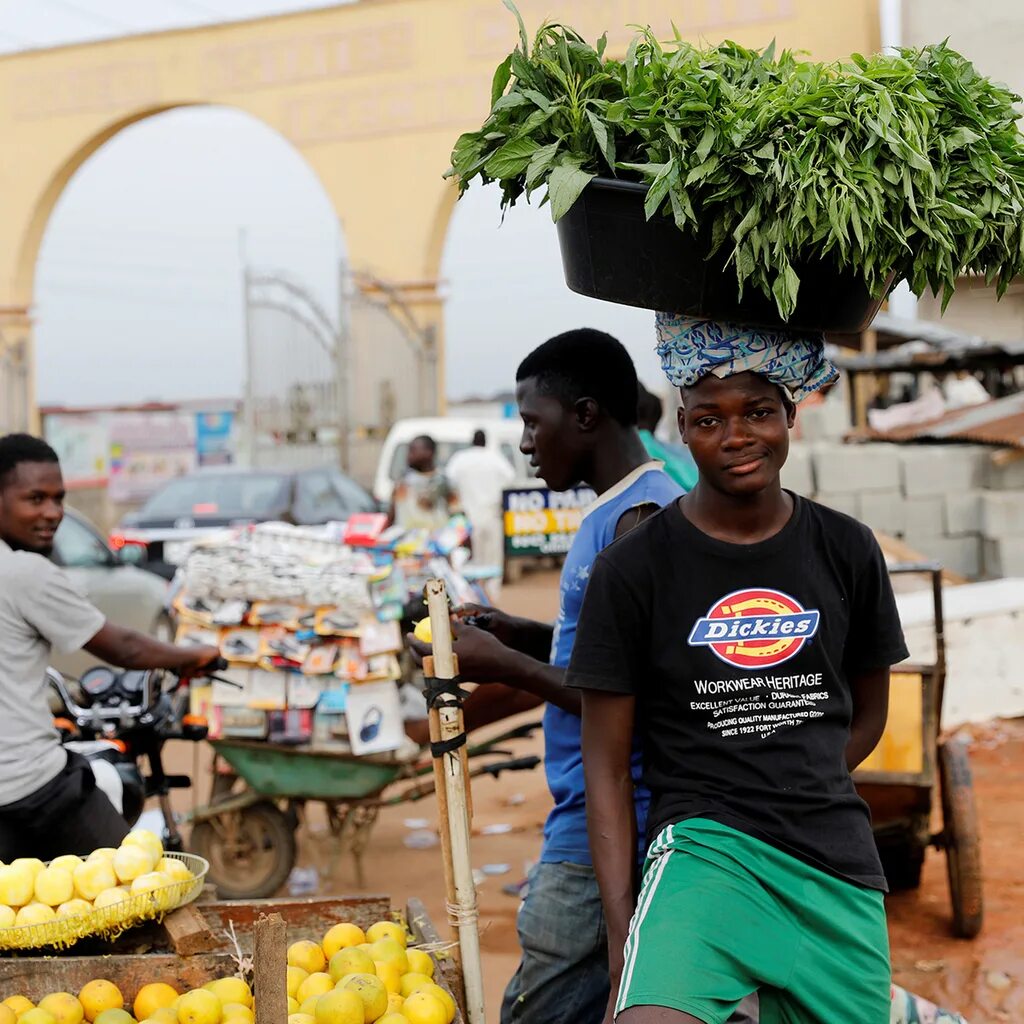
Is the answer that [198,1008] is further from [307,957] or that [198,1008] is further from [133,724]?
[133,724]

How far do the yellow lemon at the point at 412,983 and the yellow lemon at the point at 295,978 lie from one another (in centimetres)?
24

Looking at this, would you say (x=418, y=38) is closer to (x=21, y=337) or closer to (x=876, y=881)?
(x=21, y=337)

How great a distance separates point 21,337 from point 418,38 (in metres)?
8.35

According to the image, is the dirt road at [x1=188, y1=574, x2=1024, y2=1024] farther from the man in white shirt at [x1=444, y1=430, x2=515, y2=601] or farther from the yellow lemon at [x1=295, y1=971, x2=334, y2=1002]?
the man in white shirt at [x1=444, y1=430, x2=515, y2=601]

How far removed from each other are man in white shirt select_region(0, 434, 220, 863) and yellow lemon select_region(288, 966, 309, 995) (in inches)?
Result: 43.3

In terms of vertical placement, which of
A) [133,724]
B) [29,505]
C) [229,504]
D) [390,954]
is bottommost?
[390,954]

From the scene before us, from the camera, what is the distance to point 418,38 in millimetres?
18938

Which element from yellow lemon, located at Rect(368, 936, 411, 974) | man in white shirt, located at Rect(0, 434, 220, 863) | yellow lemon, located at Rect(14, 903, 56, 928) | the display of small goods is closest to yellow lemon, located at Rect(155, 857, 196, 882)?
yellow lemon, located at Rect(14, 903, 56, 928)

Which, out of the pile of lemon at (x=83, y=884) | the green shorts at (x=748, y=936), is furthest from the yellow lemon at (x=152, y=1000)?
the green shorts at (x=748, y=936)

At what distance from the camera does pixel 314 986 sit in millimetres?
2848

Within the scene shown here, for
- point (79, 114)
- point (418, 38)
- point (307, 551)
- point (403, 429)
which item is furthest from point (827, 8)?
point (307, 551)


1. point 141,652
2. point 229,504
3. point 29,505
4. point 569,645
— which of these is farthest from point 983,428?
point 569,645

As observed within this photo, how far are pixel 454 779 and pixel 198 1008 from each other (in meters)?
0.72

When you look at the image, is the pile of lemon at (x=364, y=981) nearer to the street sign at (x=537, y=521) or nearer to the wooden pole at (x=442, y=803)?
the wooden pole at (x=442, y=803)
